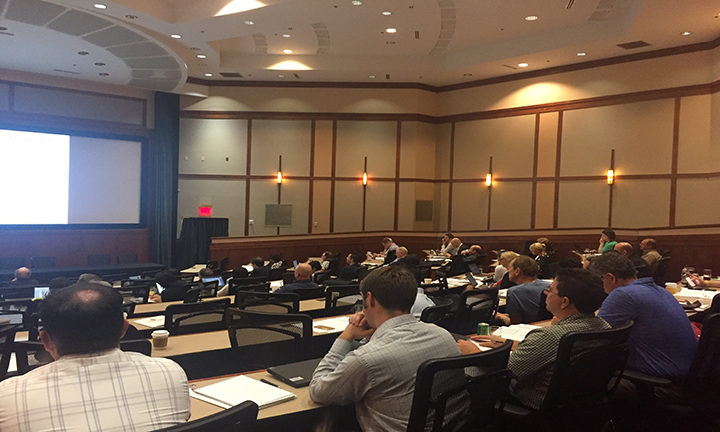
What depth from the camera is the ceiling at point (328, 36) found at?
32.9 ft

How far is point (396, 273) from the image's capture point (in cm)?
246

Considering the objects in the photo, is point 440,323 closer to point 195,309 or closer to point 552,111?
point 195,309

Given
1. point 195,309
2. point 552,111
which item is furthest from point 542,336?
point 552,111

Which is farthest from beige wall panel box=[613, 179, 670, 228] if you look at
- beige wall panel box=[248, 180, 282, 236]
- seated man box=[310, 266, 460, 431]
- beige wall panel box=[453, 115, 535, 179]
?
seated man box=[310, 266, 460, 431]

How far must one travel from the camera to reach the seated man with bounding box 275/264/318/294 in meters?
5.65

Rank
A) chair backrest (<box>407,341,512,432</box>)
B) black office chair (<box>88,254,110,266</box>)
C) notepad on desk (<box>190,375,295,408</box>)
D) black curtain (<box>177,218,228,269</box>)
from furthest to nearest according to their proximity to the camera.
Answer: black curtain (<box>177,218,228,269</box>) → black office chair (<box>88,254,110,266</box>) → notepad on desk (<box>190,375,295,408</box>) → chair backrest (<box>407,341,512,432</box>)

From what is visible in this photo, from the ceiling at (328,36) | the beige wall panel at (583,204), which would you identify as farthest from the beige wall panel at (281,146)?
the beige wall panel at (583,204)

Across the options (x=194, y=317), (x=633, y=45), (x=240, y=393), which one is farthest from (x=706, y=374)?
(x=633, y=45)

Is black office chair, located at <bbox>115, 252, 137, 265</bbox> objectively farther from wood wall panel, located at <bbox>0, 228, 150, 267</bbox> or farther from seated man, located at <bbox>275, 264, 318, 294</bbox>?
seated man, located at <bbox>275, 264, 318, 294</bbox>

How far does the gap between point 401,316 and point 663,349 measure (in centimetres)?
184

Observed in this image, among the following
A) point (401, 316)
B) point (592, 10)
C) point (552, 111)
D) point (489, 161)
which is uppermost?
point (592, 10)

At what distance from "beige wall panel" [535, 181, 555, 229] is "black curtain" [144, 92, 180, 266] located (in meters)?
9.63

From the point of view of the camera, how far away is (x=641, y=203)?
12.8 metres

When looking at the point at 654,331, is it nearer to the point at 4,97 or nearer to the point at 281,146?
the point at 281,146
